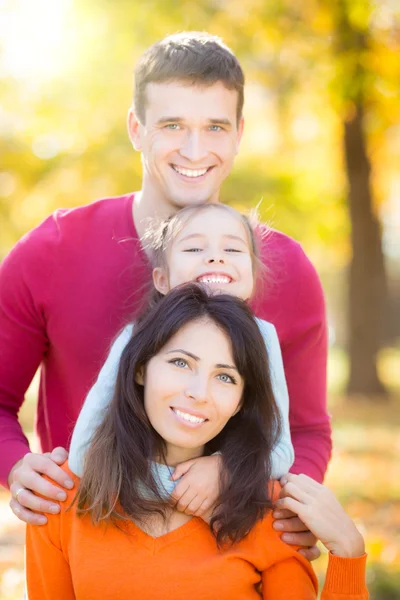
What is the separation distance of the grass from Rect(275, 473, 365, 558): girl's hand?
8.21 feet

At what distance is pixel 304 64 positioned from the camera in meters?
13.2

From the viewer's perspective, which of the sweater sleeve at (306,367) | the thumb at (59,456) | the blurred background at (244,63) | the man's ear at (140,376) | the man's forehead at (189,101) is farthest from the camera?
the blurred background at (244,63)

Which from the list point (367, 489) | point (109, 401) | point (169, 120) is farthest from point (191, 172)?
point (367, 489)

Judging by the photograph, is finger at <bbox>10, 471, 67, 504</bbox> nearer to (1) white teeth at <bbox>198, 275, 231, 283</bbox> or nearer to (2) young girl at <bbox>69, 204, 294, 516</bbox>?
Result: (2) young girl at <bbox>69, 204, 294, 516</bbox>

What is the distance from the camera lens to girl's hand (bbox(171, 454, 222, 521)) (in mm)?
2746

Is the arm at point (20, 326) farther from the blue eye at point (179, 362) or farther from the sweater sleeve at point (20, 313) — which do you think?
the blue eye at point (179, 362)

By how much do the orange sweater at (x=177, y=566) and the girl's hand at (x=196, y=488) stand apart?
0.19ft

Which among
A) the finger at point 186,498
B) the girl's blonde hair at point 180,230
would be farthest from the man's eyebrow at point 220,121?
the finger at point 186,498

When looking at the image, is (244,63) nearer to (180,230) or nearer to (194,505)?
(180,230)

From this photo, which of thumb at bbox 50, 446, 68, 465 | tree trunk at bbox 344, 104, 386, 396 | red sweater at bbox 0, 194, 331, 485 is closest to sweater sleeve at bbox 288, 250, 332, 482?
red sweater at bbox 0, 194, 331, 485

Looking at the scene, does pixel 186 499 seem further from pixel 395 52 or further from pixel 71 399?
pixel 395 52

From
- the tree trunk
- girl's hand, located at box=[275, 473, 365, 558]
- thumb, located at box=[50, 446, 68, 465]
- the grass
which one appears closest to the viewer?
girl's hand, located at box=[275, 473, 365, 558]

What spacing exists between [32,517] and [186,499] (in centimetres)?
52

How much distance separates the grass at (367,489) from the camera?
5.53 m
